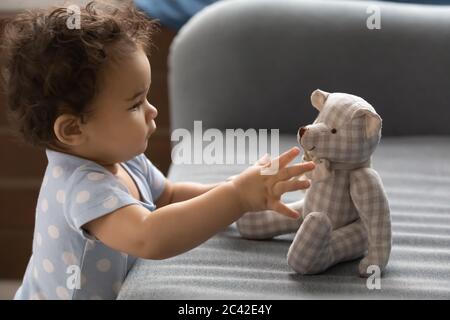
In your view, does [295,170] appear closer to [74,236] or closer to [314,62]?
[74,236]

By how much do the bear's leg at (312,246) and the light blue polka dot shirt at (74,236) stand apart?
0.21m

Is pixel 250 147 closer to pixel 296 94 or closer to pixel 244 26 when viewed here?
pixel 296 94

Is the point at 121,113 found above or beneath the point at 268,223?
above

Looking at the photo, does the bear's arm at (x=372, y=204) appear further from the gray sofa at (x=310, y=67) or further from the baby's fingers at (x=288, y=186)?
the gray sofa at (x=310, y=67)

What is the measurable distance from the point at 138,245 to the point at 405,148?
764mm

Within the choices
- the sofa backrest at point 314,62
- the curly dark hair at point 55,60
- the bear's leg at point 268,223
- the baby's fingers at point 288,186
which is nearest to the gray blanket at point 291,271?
the bear's leg at point 268,223

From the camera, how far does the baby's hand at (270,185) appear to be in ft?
2.56

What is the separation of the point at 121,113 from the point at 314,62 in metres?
0.70

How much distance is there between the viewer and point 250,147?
133 centimetres

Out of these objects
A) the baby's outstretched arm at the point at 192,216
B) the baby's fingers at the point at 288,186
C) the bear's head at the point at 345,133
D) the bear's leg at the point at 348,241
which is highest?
the bear's head at the point at 345,133

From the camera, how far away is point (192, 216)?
802 millimetres

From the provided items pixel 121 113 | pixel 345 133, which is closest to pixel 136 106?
pixel 121 113

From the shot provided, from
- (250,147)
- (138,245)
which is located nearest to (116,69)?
(138,245)

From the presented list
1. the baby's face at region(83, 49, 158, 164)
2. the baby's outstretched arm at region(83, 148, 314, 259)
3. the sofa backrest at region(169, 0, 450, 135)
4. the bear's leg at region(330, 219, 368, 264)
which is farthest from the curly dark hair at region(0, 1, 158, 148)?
the sofa backrest at region(169, 0, 450, 135)
